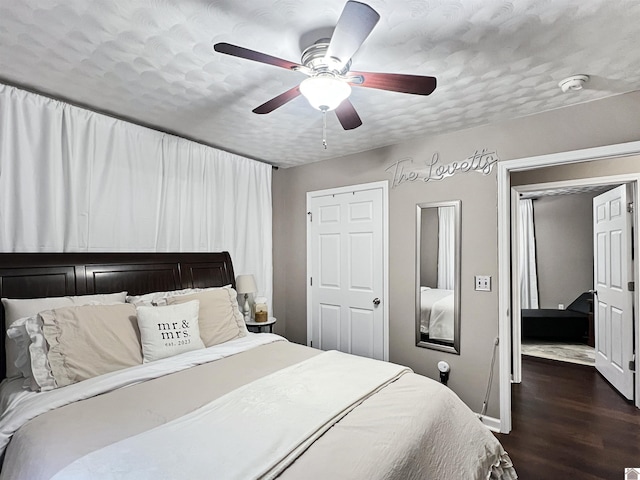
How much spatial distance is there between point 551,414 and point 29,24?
4442 millimetres

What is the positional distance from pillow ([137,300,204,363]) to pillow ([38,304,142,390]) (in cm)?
7

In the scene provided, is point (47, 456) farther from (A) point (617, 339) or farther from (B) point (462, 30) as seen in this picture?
(A) point (617, 339)

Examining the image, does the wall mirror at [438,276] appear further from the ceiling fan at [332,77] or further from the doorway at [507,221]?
the ceiling fan at [332,77]

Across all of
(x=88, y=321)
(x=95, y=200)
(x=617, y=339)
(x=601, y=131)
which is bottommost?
(x=617, y=339)

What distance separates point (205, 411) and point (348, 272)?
2.34 m

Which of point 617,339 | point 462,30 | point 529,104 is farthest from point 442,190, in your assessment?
point 617,339

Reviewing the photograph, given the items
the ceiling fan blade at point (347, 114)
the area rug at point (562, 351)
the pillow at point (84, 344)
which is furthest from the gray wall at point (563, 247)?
the pillow at point (84, 344)

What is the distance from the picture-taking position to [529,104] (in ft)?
8.01

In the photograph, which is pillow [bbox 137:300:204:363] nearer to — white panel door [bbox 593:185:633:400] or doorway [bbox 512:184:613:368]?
white panel door [bbox 593:185:633:400]

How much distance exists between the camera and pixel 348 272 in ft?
11.9

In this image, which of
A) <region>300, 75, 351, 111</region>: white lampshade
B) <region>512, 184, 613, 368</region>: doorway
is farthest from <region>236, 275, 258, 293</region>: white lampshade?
<region>512, 184, 613, 368</region>: doorway

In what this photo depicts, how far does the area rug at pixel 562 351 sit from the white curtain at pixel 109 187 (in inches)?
165

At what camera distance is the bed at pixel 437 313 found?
2.98 metres

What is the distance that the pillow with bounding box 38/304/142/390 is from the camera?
173cm
